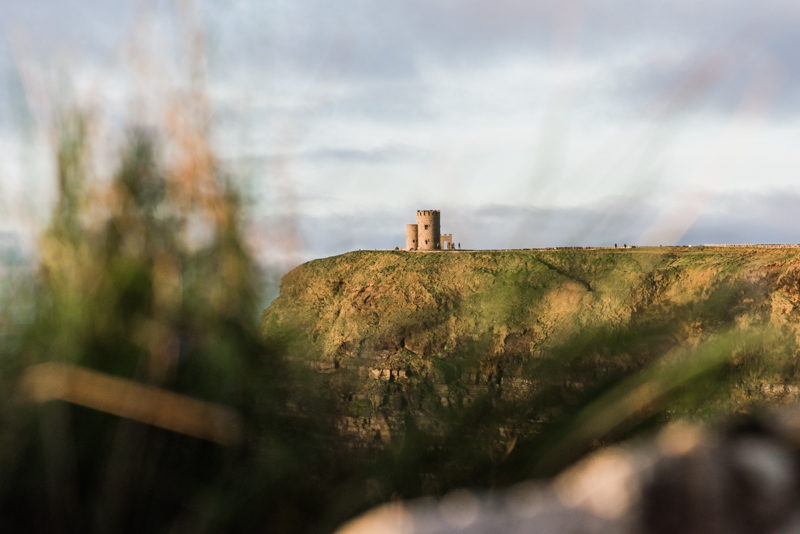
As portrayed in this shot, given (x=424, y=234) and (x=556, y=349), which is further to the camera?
(x=424, y=234)

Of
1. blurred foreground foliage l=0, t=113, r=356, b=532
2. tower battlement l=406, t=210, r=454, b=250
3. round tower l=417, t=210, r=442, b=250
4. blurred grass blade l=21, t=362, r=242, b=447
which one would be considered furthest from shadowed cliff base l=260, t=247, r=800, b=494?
round tower l=417, t=210, r=442, b=250

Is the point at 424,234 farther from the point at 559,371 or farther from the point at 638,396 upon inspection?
the point at 638,396

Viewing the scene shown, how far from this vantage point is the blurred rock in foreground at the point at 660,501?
0.87m

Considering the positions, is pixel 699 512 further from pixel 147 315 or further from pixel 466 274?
pixel 466 274

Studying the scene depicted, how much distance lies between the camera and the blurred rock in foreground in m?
0.87

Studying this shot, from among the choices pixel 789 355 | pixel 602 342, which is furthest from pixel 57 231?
pixel 789 355

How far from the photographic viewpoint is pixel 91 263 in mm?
1733

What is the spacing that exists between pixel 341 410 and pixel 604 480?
36.6 inches

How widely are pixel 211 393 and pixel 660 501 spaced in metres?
1.16

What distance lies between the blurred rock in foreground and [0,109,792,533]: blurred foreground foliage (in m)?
0.43

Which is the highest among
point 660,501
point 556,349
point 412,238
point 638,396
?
point 412,238

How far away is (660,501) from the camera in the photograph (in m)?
0.88

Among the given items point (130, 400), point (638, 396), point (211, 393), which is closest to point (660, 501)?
point (638, 396)

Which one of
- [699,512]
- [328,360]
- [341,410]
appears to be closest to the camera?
[699,512]
